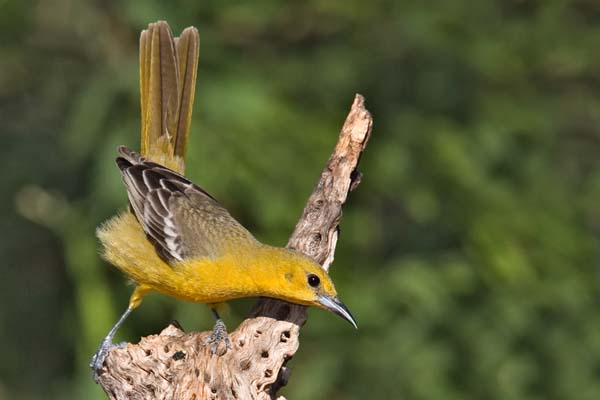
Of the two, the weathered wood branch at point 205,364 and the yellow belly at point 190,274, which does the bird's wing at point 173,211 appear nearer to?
the yellow belly at point 190,274

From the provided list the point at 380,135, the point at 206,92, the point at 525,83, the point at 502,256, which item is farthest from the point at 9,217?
the point at 525,83

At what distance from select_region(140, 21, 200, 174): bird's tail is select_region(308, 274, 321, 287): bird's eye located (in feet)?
4.17

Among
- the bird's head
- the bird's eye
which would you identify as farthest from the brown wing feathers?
the bird's eye

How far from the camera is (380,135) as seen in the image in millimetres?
6527

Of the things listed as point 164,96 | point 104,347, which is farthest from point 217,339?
point 164,96

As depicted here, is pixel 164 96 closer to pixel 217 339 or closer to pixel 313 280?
pixel 313 280

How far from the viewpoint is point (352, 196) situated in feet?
21.5

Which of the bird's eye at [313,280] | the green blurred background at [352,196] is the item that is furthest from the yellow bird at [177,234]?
the green blurred background at [352,196]

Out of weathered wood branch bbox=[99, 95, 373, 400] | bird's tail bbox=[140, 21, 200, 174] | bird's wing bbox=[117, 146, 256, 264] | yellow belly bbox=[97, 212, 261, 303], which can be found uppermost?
bird's tail bbox=[140, 21, 200, 174]

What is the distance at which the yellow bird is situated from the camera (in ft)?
15.0

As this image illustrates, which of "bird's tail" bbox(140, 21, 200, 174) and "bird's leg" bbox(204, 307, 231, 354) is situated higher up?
"bird's tail" bbox(140, 21, 200, 174)

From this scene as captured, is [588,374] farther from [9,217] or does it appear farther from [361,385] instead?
[9,217]

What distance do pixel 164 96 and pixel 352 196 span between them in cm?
155

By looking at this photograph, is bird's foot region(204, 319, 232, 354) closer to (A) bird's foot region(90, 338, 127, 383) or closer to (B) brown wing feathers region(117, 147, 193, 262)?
(A) bird's foot region(90, 338, 127, 383)
